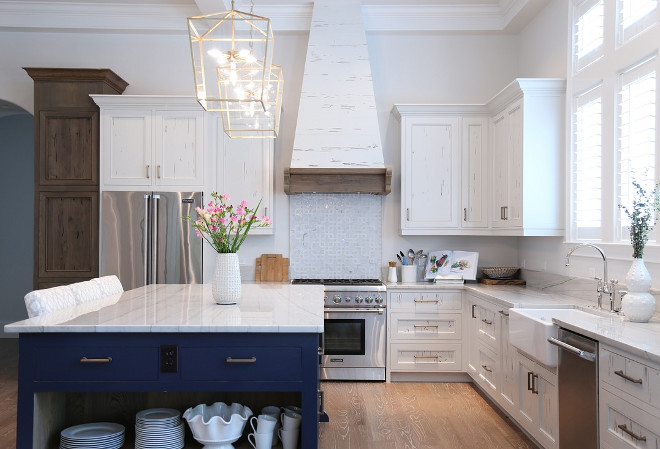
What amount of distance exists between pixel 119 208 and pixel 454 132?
329 centimetres

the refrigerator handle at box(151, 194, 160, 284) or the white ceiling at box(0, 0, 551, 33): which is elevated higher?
the white ceiling at box(0, 0, 551, 33)

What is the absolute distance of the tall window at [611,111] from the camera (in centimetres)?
333

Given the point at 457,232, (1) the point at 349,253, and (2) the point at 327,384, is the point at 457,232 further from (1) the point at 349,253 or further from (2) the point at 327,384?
(2) the point at 327,384

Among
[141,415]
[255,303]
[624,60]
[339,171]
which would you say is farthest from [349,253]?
[141,415]

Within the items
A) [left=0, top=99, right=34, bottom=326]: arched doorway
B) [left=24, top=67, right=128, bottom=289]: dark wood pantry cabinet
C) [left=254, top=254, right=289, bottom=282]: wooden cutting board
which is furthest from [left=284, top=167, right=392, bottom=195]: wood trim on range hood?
[left=0, top=99, right=34, bottom=326]: arched doorway

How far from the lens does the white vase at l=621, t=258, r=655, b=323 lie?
2.97 meters

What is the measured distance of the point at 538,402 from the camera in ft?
11.1

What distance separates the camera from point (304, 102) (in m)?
5.38

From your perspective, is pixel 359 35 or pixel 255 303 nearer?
pixel 255 303

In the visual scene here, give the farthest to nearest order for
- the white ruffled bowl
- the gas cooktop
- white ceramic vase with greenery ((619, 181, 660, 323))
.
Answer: the gas cooktop → white ceramic vase with greenery ((619, 181, 660, 323)) → the white ruffled bowl

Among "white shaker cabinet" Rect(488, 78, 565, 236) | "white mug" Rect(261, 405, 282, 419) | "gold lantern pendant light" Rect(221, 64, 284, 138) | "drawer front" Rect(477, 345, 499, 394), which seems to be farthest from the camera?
"white shaker cabinet" Rect(488, 78, 565, 236)

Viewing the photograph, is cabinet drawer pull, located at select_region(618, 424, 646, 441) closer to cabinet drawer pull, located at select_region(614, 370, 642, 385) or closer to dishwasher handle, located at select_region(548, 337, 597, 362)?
cabinet drawer pull, located at select_region(614, 370, 642, 385)

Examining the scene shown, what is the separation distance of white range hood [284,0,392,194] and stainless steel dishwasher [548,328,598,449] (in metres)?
2.67

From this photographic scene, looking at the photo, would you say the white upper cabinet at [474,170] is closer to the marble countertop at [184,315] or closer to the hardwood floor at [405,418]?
the hardwood floor at [405,418]
